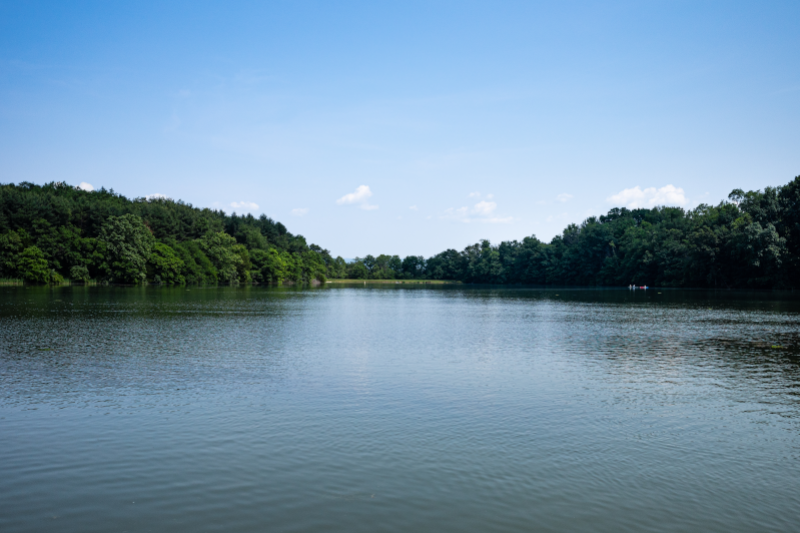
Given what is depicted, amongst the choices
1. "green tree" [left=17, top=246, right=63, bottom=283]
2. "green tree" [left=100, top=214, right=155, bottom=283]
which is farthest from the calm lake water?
"green tree" [left=100, top=214, right=155, bottom=283]

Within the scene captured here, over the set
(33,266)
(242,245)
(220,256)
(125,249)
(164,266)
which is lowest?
(33,266)

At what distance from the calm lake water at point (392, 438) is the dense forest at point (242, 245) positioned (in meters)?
80.2

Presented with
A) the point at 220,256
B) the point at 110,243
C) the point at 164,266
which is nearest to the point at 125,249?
the point at 110,243

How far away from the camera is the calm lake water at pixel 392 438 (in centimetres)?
846

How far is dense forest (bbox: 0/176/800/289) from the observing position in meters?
94.4

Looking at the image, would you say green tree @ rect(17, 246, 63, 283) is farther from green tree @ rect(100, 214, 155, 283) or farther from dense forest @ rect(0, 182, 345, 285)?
green tree @ rect(100, 214, 155, 283)

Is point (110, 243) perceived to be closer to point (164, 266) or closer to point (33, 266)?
point (164, 266)

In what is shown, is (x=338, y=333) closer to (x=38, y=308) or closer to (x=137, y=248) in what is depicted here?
(x=38, y=308)

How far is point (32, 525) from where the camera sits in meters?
7.84

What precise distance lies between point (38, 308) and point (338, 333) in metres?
25.6

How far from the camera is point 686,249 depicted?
124 metres

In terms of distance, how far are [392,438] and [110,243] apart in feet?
334

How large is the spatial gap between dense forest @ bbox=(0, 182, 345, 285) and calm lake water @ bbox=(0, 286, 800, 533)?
77.9 meters

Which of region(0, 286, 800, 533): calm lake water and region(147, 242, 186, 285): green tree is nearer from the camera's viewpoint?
region(0, 286, 800, 533): calm lake water
